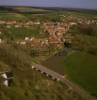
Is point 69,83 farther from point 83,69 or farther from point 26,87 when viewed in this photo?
point 26,87

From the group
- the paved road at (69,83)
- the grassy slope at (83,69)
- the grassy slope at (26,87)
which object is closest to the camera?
the grassy slope at (26,87)

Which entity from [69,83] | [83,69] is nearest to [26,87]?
[69,83]

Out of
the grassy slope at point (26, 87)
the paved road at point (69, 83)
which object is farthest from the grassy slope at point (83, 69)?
the grassy slope at point (26, 87)

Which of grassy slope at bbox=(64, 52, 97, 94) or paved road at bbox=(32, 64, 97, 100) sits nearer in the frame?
paved road at bbox=(32, 64, 97, 100)

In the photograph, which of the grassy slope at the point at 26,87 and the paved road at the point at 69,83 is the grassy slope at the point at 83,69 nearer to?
the paved road at the point at 69,83

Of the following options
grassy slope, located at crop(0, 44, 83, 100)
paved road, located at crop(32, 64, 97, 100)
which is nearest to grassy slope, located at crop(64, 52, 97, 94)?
paved road, located at crop(32, 64, 97, 100)

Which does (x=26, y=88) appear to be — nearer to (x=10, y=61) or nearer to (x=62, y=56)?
(x=10, y=61)

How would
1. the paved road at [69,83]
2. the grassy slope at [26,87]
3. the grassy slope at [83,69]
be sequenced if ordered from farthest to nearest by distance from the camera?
1. the grassy slope at [83,69]
2. the paved road at [69,83]
3. the grassy slope at [26,87]

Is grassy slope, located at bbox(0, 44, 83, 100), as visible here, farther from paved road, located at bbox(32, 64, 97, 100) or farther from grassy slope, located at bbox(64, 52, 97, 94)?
grassy slope, located at bbox(64, 52, 97, 94)

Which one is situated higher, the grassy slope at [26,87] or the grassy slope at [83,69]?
the grassy slope at [26,87]

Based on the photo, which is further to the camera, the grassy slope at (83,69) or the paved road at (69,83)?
the grassy slope at (83,69)

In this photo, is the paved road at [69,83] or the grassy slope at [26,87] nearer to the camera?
the grassy slope at [26,87]

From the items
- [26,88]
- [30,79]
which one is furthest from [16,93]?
[30,79]
